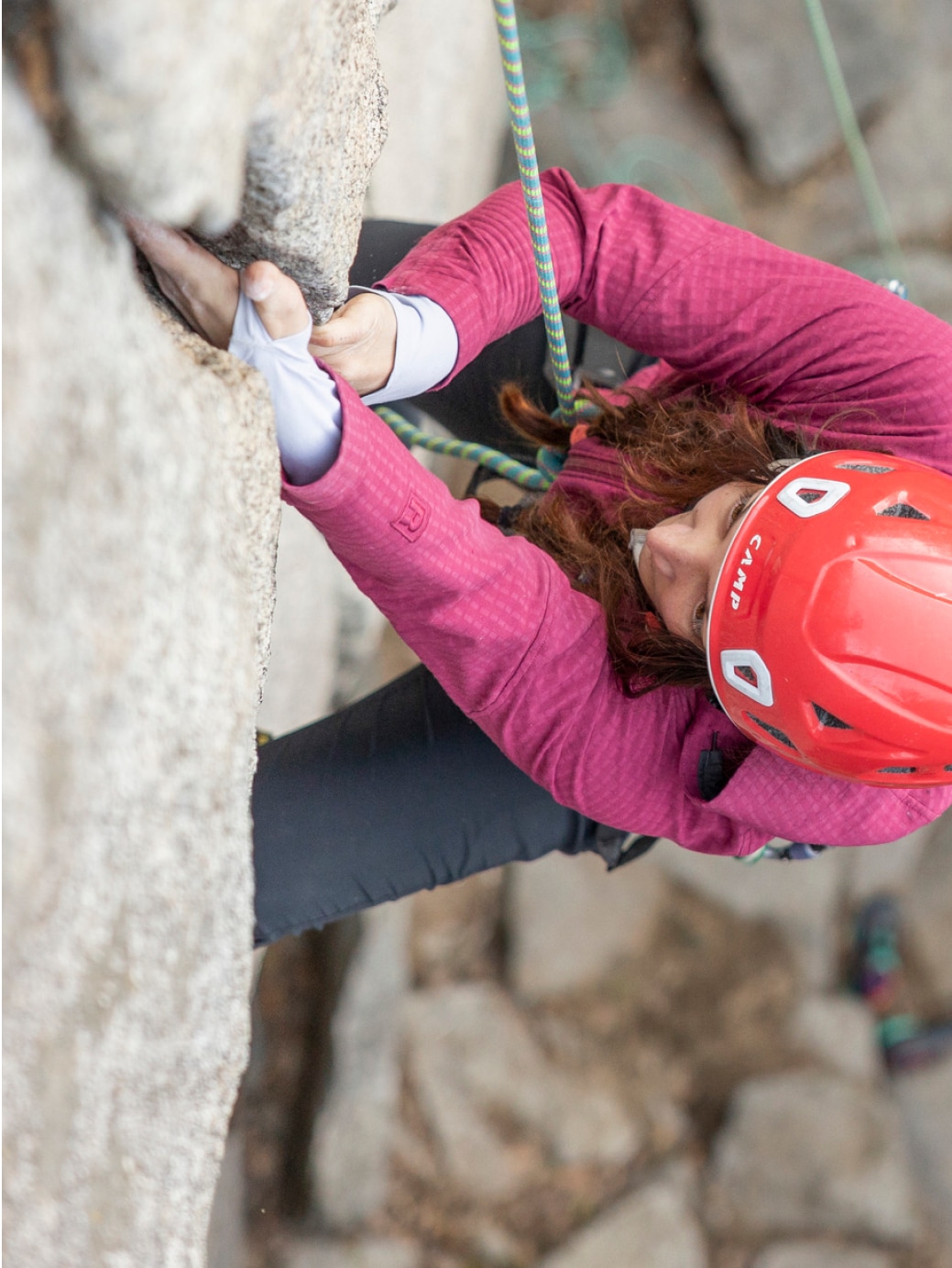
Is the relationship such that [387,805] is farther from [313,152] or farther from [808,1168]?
[808,1168]

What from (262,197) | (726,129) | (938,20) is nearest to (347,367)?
(262,197)

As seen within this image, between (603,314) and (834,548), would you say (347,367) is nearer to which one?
(603,314)

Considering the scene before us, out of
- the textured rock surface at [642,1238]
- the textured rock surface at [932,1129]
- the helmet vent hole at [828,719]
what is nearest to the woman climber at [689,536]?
the helmet vent hole at [828,719]

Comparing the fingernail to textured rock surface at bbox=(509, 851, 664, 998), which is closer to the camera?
the fingernail

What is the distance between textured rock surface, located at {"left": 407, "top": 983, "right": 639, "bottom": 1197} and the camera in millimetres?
2607

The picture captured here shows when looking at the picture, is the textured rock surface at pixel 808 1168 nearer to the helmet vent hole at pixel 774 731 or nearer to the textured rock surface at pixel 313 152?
the helmet vent hole at pixel 774 731

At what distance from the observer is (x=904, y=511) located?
0.98 m

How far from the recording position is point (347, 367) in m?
0.88

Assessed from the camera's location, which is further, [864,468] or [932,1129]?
[932,1129]

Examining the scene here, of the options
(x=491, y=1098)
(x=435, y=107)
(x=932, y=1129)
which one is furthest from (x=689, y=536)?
(x=932, y=1129)

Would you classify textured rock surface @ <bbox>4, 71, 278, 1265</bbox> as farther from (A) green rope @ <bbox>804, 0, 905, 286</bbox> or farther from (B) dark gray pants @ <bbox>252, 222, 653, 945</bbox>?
(A) green rope @ <bbox>804, 0, 905, 286</bbox>

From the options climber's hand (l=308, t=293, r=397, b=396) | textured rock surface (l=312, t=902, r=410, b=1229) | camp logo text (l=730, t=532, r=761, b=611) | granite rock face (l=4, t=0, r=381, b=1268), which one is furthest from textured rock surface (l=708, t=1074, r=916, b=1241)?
climber's hand (l=308, t=293, r=397, b=396)

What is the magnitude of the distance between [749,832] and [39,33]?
986 millimetres

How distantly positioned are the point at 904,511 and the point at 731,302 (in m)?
0.28
